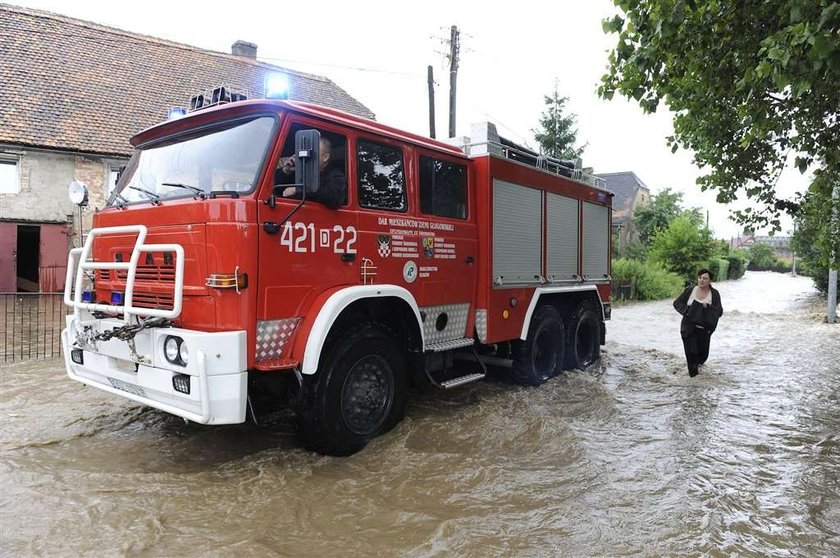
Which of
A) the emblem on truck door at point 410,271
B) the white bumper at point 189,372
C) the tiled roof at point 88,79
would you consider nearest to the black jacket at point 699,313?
the emblem on truck door at point 410,271

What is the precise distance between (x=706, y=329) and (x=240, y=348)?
6.64m

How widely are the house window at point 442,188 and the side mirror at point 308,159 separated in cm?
147

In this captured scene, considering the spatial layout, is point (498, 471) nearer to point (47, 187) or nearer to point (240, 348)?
point (240, 348)

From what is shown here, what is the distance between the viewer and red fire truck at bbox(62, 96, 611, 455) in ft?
12.5

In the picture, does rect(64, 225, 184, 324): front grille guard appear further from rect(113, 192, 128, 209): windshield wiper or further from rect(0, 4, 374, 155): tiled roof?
rect(0, 4, 374, 155): tiled roof

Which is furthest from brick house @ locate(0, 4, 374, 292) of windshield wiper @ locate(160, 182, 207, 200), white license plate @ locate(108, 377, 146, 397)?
white license plate @ locate(108, 377, 146, 397)

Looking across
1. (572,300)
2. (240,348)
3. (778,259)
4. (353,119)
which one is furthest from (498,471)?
(778,259)

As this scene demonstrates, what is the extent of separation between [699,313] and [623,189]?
41.9 metres

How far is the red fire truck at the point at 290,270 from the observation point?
150 inches

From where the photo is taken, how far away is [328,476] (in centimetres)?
415

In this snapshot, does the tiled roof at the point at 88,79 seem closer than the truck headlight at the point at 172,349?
No

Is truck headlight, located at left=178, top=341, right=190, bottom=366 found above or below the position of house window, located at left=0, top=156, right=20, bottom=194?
below

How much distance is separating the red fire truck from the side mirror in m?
0.01

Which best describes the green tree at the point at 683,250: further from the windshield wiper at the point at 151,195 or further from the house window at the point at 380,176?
the windshield wiper at the point at 151,195
